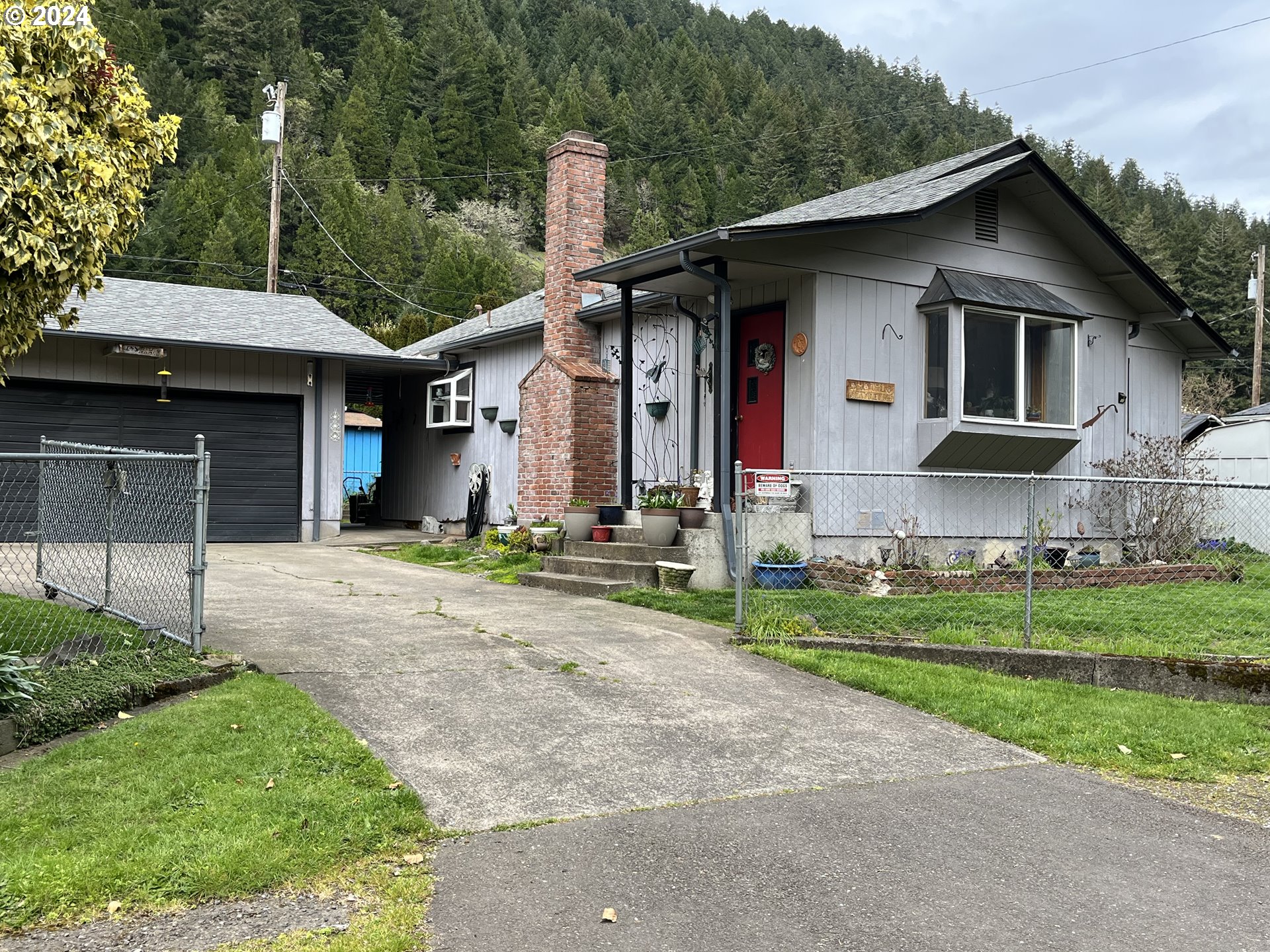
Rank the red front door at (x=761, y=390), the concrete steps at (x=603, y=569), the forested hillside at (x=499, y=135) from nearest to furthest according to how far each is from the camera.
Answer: the concrete steps at (x=603, y=569), the red front door at (x=761, y=390), the forested hillside at (x=499, y=135)

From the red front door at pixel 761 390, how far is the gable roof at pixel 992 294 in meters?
1.65

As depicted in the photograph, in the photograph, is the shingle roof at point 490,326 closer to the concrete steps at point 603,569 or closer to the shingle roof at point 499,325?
the shingle roof at point 499,325

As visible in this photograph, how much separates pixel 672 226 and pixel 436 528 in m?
39.8

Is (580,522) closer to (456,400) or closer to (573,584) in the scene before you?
(573,584)

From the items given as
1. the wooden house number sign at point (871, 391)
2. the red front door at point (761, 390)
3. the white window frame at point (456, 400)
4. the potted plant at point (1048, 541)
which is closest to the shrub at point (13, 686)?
the red front door at point (761, 390)

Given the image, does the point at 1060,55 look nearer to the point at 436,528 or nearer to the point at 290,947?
the point at 436,528

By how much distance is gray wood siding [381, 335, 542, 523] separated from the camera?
1659 cm

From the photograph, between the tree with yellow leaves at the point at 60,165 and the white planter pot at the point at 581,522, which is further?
the white planter pot at the point at 581,522

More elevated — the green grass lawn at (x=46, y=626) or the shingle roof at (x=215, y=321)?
the shingle roof at (x=215, y=321)

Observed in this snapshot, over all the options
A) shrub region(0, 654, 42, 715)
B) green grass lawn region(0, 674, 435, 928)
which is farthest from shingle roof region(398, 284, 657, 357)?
green grass lawn region(0, 674, 435, 928)

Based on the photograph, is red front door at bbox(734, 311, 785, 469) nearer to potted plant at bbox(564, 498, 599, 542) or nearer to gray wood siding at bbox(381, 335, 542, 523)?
potted plant at bbox(564, 498, 599, 542)

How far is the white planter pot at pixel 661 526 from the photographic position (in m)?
10.4

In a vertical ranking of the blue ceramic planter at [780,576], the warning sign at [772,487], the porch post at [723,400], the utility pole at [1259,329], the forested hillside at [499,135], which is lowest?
the blue ceramic planter at [780,576]

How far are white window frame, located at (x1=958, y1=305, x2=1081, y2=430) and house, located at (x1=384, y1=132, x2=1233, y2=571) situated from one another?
27 mm
